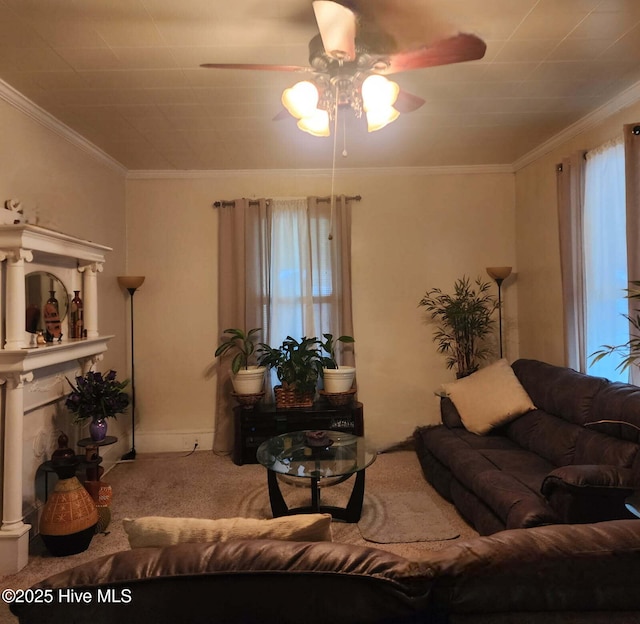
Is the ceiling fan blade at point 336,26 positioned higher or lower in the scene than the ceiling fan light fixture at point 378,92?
higher

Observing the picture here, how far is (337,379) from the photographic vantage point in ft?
12.8

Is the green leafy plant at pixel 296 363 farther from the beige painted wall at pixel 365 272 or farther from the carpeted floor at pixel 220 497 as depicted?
the carpeted floor at pixel 220 497

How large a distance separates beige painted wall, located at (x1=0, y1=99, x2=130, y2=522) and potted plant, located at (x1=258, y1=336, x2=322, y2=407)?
58.2 inches

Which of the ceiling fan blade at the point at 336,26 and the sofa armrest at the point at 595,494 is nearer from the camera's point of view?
the ceiling fan blade at the point at 336,26

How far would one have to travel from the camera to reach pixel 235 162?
405 cm

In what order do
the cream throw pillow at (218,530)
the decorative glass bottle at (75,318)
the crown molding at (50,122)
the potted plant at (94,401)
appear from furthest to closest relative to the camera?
the decorative glass bottle at (75,318), the potted plant at (94,401), the crown molding at (50,122), the cream throw pillow at (218,530)

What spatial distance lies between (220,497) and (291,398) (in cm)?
104

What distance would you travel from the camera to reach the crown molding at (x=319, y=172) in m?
4.27

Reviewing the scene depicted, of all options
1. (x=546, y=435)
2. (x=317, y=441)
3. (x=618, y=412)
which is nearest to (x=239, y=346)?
(x=317, y=441)

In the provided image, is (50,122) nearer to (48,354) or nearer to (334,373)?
(48,354)

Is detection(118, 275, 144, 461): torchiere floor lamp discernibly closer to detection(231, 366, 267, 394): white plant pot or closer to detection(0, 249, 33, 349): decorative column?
detection(231, 366, 267, 394): white plant pot

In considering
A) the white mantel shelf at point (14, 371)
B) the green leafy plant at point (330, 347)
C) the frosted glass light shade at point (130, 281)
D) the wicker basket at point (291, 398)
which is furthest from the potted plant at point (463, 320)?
the white mantel shelf at point (14, 371)

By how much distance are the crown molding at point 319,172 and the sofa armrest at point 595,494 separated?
320 cm

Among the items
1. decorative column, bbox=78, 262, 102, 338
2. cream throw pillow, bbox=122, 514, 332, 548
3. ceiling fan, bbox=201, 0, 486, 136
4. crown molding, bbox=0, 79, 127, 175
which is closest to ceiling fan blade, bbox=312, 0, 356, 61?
ceiling fan, bbox=201, 0, 486, 136
